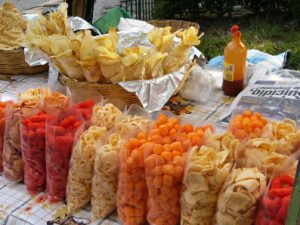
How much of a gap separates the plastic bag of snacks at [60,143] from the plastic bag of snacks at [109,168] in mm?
98

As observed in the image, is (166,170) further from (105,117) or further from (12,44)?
(12,44)

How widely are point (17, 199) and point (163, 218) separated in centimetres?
41

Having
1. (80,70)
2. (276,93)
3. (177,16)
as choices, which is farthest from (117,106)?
(177,16)

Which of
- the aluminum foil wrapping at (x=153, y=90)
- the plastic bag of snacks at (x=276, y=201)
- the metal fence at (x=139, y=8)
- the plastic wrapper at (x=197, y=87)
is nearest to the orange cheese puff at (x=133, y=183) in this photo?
the plastic bag of snacks at (x=276, y=201)

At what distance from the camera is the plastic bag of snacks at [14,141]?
1126 millimetres

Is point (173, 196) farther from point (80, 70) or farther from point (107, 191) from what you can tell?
point (80, 70)

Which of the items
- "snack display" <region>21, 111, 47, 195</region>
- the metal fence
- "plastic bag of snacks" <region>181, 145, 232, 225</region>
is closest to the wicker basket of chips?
"snack display" <region>21, 111, 47, 195</region>

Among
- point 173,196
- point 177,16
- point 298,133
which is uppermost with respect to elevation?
point 298,133

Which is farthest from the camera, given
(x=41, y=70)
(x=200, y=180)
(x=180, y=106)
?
(x=41, y=70)

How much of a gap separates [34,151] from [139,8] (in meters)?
3.81

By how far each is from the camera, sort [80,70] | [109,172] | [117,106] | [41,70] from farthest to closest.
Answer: [41,70] → [80,70] → [117,106] → [109,172]

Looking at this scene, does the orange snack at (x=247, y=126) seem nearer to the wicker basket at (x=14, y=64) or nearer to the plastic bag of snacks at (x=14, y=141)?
the plastic bag of snacks at (x=14, y=141)

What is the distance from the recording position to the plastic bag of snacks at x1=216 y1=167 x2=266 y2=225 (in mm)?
793

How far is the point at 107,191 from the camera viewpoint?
98 cm
